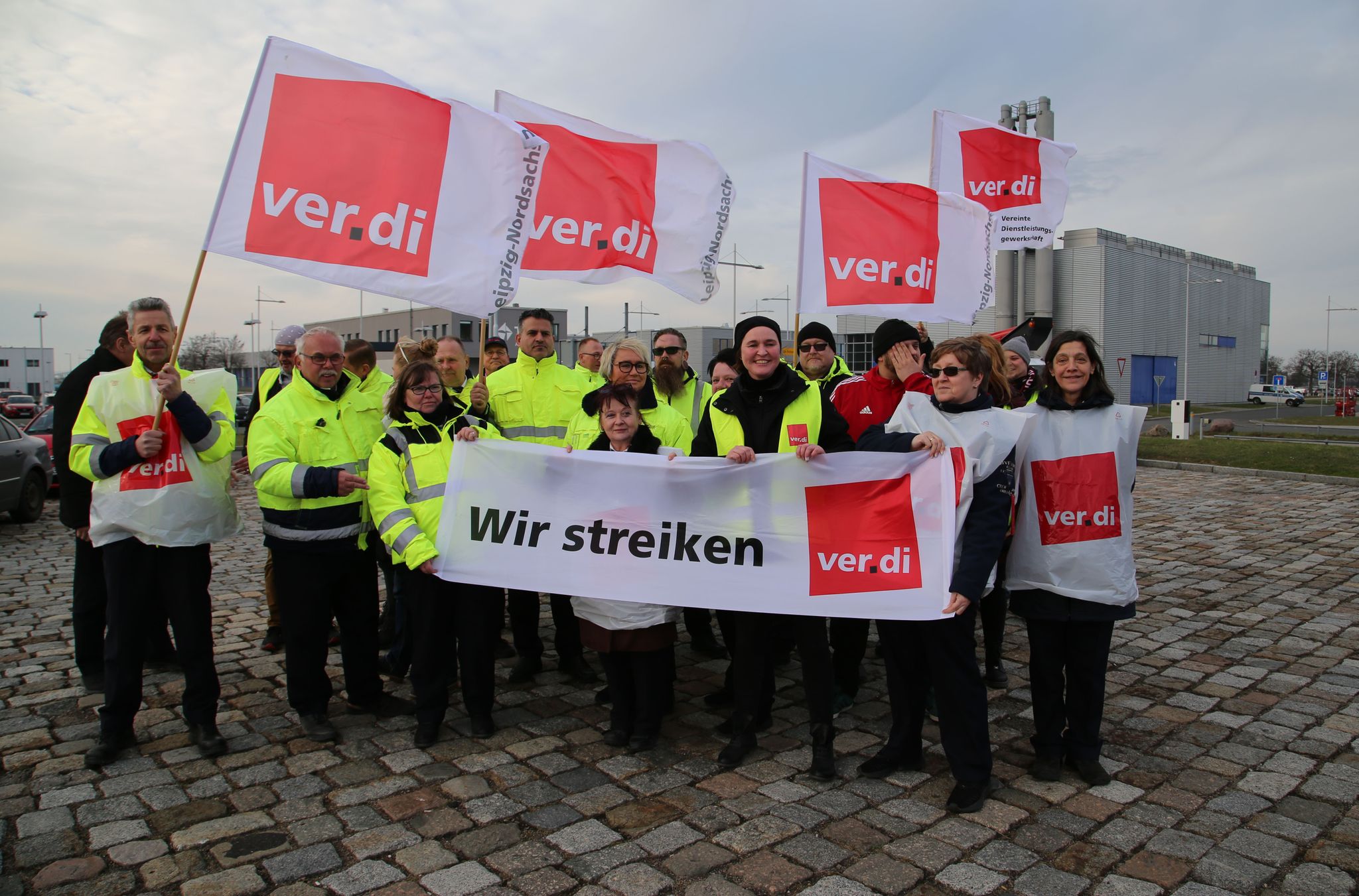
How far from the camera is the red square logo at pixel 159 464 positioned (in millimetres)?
4492

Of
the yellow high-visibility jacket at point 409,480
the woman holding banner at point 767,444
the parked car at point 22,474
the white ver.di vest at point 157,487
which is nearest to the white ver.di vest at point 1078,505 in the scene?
the woman holding banner at point 767,444

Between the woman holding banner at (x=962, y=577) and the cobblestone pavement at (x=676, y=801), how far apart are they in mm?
207

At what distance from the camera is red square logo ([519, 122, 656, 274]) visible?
6375mm

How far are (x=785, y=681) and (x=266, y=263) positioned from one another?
12.9ft

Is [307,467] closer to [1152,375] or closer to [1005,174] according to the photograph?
[1005,174]

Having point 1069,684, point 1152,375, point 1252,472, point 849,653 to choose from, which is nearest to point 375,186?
point 849,653

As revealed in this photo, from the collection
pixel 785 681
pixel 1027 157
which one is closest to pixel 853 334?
pixel 1027 157

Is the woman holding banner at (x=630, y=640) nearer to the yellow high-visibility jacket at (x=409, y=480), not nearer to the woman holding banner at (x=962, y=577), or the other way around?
the yellow high-visibility jacket at (x=409, y=480)

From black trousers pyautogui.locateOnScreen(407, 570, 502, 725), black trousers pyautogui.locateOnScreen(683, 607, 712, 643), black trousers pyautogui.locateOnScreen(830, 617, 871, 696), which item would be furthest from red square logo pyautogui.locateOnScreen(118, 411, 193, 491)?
black trousers pyautogui.locateOnScreen(830, 617, 871, 696)

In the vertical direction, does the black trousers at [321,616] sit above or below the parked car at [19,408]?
below

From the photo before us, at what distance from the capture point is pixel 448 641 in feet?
16.0

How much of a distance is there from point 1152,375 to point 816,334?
65.6m

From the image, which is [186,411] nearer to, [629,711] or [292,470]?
[292,470]

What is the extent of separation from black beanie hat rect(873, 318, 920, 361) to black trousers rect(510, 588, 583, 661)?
2.62 metres
